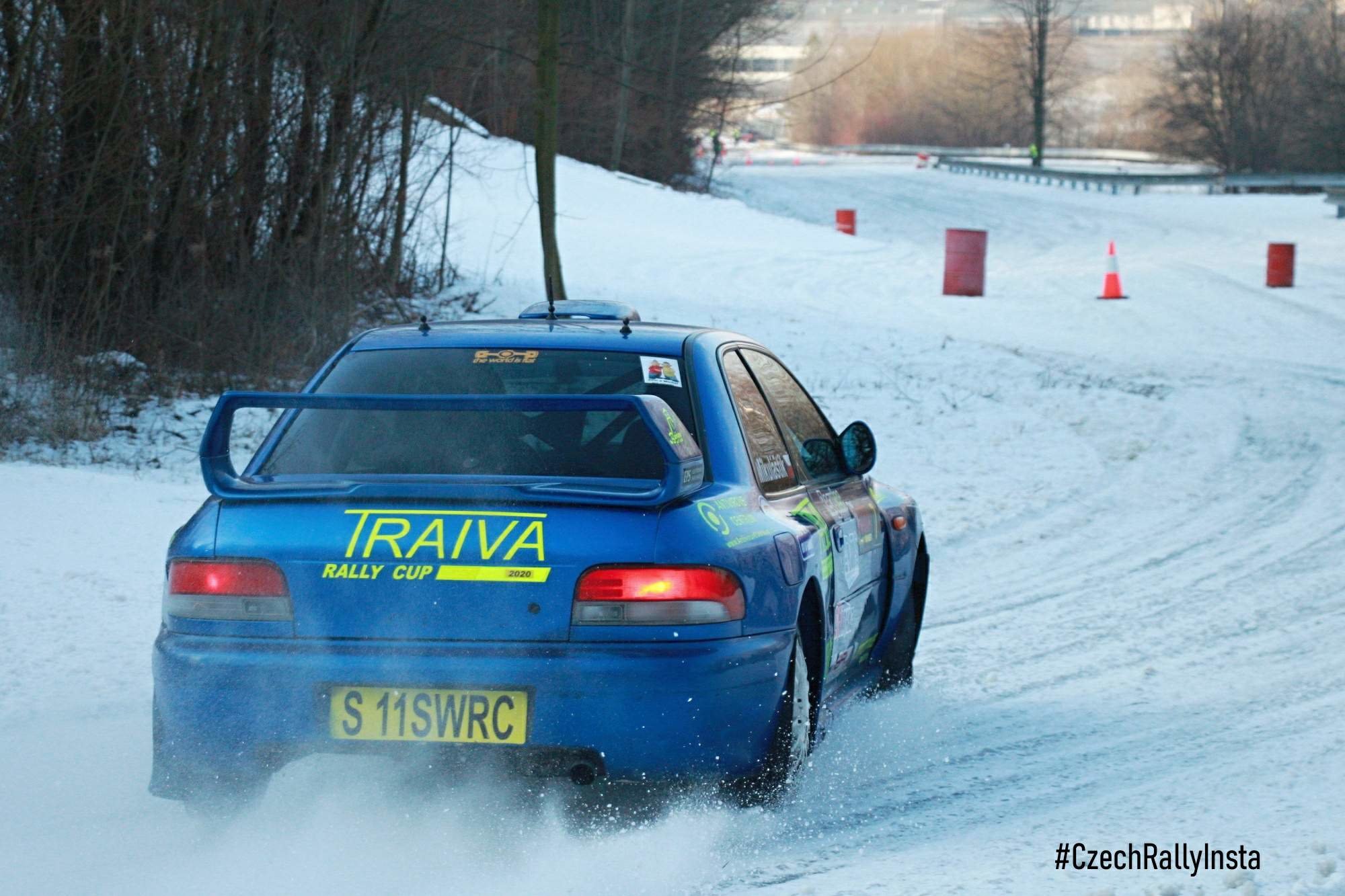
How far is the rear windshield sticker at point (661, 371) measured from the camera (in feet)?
15.8

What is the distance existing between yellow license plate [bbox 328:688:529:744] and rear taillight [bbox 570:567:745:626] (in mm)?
273

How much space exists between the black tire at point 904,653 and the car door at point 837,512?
29 centimetres

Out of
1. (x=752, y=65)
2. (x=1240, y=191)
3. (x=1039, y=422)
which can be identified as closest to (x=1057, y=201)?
(x=1240, y=191)

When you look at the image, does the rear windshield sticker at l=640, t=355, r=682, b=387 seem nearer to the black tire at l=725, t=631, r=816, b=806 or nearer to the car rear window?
the car rear window

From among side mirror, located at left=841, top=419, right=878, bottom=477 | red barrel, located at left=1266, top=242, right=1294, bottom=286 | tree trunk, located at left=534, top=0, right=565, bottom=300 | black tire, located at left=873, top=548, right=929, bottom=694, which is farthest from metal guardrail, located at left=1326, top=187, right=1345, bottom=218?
side mirror, located at left=841, top=419, right=878, bottom=477

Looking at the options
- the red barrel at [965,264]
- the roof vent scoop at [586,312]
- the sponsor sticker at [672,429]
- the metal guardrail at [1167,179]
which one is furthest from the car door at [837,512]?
the metal guardrail at [1167,179]

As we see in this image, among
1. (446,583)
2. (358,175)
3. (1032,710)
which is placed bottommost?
(1032,710)

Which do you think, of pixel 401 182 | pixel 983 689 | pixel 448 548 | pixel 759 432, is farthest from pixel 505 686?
pixel 401 182

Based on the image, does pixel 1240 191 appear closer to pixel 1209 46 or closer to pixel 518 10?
pixel 1209 46

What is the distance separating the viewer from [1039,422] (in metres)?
13.6

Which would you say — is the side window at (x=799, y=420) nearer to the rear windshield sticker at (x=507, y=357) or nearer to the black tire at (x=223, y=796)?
the rear windshield sticker at (x=507, y=357)

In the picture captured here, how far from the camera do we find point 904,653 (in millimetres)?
6211

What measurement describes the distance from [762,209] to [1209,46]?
4059 cm

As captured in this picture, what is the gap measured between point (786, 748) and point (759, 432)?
1.12 meters
